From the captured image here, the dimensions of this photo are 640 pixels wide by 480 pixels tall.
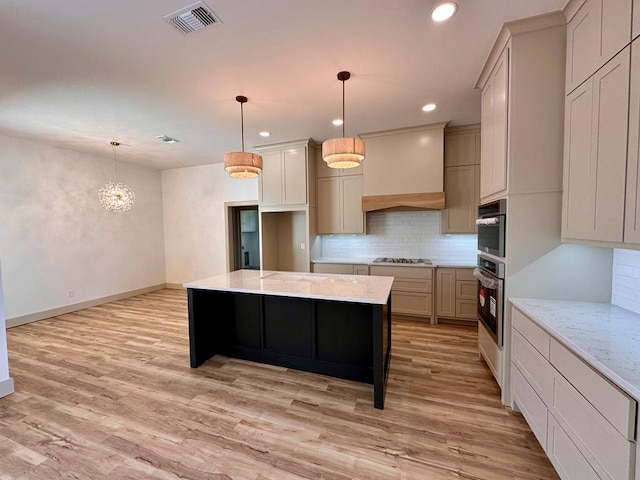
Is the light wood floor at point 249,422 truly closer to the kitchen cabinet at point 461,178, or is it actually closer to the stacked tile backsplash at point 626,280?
the stacked tile backsplash at point 626,280

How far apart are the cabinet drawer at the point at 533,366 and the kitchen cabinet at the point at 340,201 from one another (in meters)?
2.69

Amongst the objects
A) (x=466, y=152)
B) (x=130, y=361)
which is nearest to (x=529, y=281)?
(x=466, y=152)

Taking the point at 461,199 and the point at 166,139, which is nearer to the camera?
the point at 461,199

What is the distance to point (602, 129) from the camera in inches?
58.6

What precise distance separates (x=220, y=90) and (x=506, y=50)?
2532mm

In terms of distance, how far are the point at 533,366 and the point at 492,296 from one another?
69 centimetres

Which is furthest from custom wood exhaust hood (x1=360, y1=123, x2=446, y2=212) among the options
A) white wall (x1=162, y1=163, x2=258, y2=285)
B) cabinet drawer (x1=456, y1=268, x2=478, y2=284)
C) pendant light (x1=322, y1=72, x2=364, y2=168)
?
white wall (x1=162, y1=163, x2=258, y2=285)

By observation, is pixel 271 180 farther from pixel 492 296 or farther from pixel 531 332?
pixel 531 332

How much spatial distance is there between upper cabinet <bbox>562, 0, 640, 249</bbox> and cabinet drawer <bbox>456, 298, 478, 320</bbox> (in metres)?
2.09

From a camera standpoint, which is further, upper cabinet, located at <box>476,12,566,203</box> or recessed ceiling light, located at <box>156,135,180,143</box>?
recessed ceiling light, located at <box>156,135,180,143</box>

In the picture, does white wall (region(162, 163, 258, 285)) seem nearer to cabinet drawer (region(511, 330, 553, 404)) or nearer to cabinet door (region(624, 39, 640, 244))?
cabinet drawer (region(511, 330, 553, 404))

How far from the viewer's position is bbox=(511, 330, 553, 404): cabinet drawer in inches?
59.9

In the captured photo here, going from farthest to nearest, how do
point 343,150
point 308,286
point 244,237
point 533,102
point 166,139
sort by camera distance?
point 244,237 → point 166,139 → point 308,286 → point 343,150 → point 533,102

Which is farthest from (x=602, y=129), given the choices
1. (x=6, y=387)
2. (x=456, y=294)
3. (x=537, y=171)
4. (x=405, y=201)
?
(x=6, y=387)
